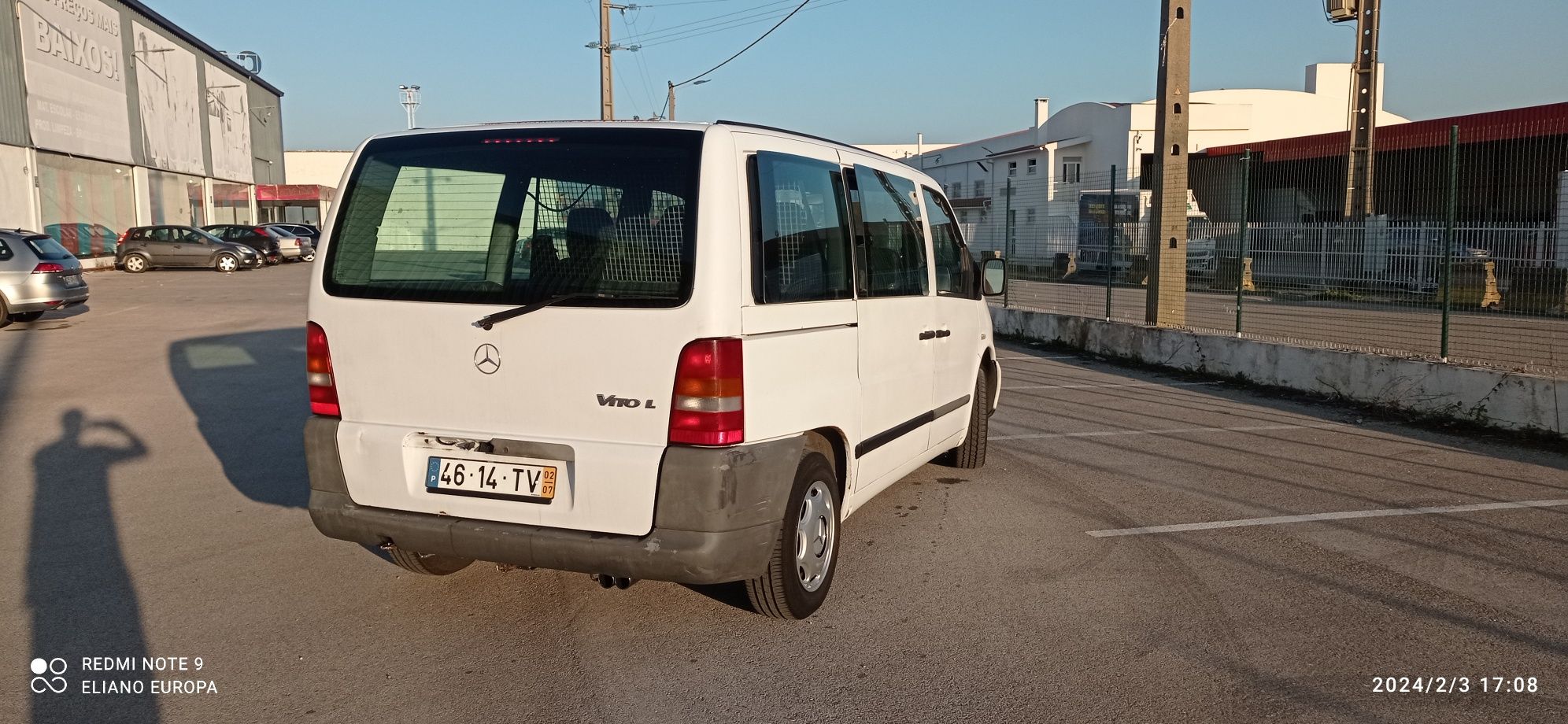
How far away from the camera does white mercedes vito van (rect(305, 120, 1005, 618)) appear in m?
3.82

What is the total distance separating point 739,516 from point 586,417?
63 centimetres

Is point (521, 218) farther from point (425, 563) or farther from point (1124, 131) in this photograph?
point (1124, 131)

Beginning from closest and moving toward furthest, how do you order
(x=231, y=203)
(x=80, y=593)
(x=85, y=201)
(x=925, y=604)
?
1. (x=925, y=604)
2. (x=80, y=593)
3. (x=85, y=201)
4. (x=231, y=203)

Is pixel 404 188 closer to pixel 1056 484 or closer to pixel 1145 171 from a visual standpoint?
pixel 1056 484

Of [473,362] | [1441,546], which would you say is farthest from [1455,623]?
[473,362]

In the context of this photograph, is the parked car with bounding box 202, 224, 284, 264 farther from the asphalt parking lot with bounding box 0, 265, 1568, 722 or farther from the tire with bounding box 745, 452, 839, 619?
the tire with bounding box 745, 452, 839, 619

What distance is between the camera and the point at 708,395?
3779 mm

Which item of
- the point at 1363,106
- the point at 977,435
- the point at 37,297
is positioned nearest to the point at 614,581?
the point at 977,435

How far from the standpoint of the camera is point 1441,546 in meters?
5.36

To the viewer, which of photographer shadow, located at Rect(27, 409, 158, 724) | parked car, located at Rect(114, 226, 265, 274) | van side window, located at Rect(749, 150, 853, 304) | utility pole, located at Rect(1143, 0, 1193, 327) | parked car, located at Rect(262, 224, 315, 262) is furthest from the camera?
parked car, located at Rect(262, 224, 315, 262)

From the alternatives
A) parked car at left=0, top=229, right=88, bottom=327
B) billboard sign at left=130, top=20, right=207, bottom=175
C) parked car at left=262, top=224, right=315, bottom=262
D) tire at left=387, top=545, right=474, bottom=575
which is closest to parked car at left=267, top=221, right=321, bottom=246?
parked car at left=262, top=224, right=315, bottom=262

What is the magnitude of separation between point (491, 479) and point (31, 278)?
51.2 ft

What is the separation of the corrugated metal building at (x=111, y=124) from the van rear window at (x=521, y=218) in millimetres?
32999

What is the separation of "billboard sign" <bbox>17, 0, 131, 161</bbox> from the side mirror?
34.2 meters
